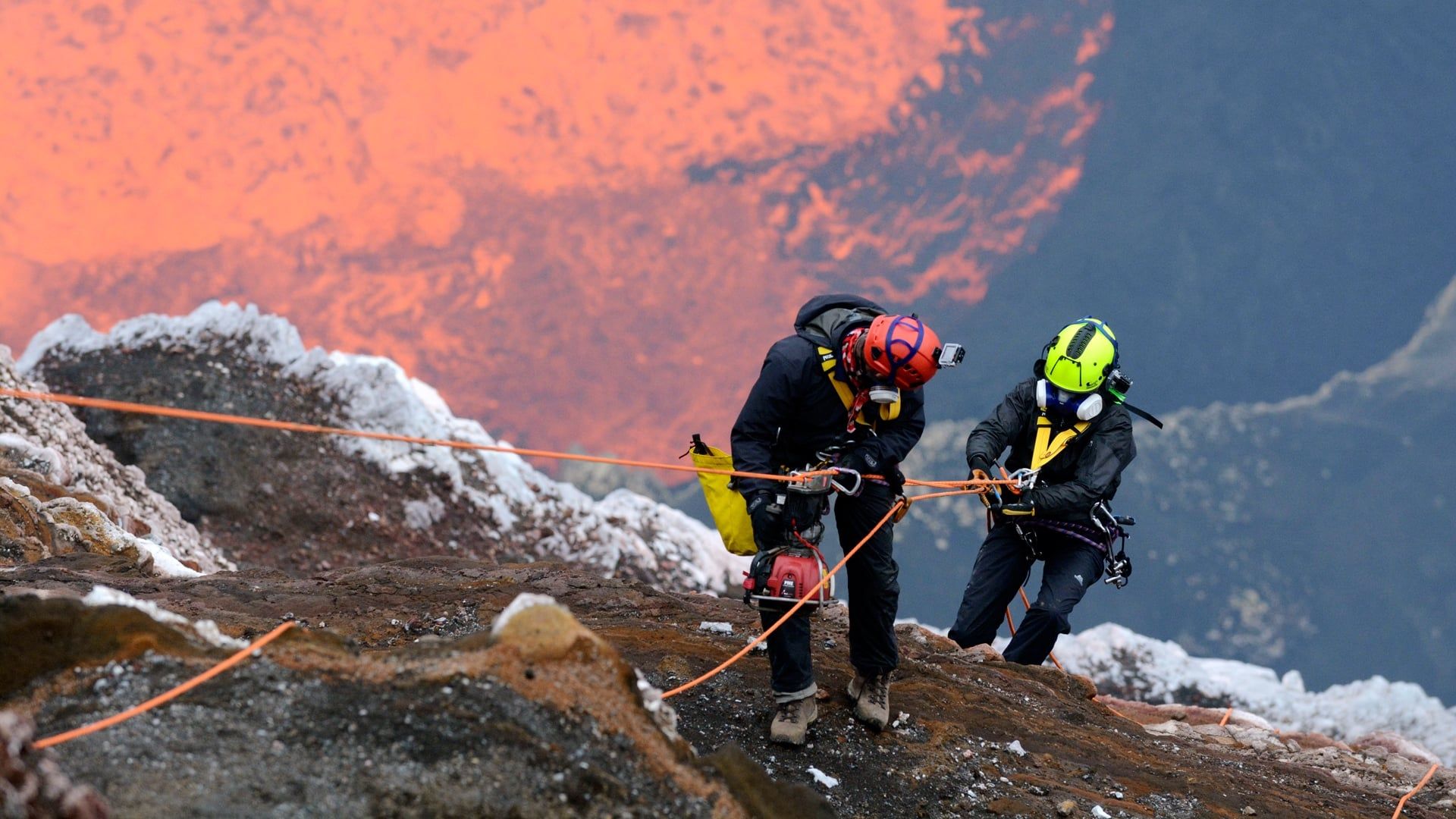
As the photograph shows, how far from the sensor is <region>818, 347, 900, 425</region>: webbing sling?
22.8 feet

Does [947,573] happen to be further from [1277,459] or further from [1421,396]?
[1421,396]

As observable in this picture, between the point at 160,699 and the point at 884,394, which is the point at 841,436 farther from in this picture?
the point at 160,699

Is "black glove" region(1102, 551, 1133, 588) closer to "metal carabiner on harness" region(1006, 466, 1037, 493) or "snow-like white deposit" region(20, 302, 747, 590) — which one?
"metal carabiner on harness" region(1006, 466, 1037, 493)

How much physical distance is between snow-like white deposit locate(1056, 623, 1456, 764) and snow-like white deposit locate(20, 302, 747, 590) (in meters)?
7.78

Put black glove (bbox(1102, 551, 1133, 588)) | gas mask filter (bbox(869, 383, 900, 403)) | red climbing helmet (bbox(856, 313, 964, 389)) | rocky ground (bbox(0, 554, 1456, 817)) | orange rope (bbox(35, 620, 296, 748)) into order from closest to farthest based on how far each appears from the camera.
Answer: orange rope (bbox(35, 620, 296, 748)) → rocky ground (bbox(0, 554, 1456, 817)) → red climbing helmet (bbox(856, 313, 964, 389)) → gas mask filter (bbox(869, 383, 900, 403)) → black glove (bbox(1102, 551, 1133, 588))

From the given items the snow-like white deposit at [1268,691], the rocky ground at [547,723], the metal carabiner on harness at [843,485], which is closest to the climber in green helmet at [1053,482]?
the rocky ground at [547,723]

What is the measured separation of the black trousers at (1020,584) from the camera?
10.3 metres

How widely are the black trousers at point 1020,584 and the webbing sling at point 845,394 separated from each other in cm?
374

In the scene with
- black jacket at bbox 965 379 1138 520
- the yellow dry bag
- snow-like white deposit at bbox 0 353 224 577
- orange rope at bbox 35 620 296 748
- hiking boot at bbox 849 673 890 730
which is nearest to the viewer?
orange rope at bbox 35 620 296 748

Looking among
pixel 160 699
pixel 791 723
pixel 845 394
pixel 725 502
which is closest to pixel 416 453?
pixel 725 502

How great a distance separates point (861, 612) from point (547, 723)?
3.06 meters

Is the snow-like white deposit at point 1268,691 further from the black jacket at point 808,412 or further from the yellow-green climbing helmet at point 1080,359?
the black jacket at point 808,412

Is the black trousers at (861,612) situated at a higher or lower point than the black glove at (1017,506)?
lower

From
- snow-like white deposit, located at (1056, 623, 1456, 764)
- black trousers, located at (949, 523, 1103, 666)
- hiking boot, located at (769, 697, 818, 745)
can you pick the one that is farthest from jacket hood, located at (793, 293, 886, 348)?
snow-like white deposit, located at (1056, 623, 1456, 764)
